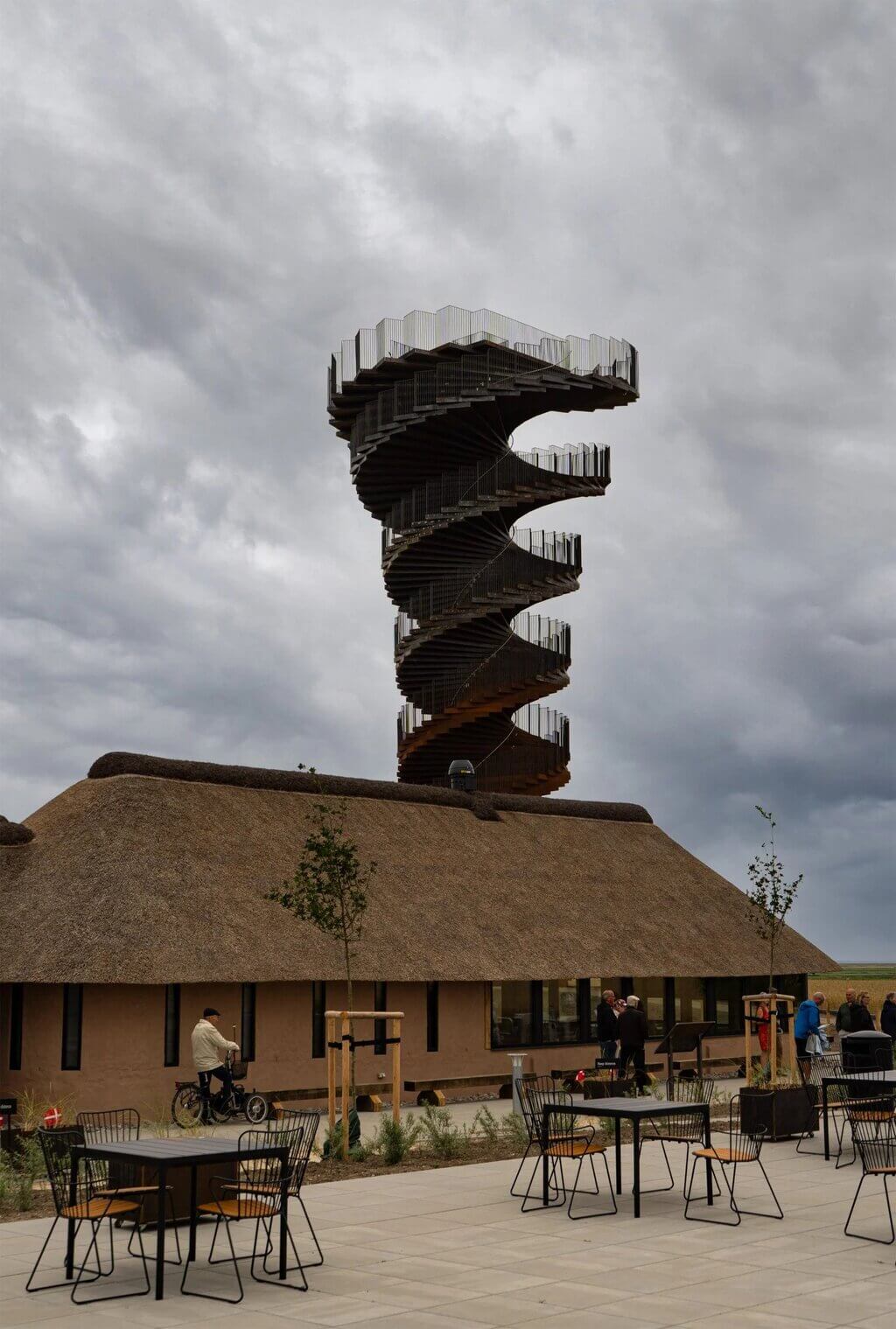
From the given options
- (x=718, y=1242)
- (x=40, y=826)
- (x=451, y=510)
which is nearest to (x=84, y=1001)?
(x=40, y=826)

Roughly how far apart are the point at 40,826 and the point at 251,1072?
5.63 m

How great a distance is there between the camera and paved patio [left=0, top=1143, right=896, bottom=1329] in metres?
9.66

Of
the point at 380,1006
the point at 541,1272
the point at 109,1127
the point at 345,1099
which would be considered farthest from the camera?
the point at 380,1006

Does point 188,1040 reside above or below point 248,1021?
below

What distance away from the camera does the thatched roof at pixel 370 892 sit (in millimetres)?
22750

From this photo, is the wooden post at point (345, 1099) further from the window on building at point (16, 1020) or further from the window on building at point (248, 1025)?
the window on building at point (16, 1020)

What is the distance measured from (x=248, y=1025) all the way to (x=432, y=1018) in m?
3.96

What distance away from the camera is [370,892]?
2695 cm

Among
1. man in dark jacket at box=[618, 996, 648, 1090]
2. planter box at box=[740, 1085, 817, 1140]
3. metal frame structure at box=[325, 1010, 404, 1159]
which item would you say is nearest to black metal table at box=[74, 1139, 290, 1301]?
metal frame structure at box=[325, 1010, 404, 1159]

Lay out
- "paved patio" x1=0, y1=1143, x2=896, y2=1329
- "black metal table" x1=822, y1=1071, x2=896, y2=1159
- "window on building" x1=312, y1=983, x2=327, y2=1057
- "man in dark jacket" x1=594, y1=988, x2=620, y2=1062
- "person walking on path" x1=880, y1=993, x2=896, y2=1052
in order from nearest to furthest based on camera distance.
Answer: "paved patio" x1=0, y1=1143, x2=896, y2=1329
"black metal table" x1=822, y1=1071, x2=896, y2=1159
"window on building" x1=312, y1=983, x2=327, y2=1057
"person walking on path" x1=880, y1=993, x2=896, y2=1052
"man in dark jacket" x1=594, y1=988, x2=620, y2=1062

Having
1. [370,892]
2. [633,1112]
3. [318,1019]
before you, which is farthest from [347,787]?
[633,1112]

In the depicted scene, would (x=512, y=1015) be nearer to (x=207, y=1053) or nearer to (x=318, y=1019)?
(x=318, y=1019)

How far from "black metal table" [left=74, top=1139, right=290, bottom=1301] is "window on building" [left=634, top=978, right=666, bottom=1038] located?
2040 centimetres

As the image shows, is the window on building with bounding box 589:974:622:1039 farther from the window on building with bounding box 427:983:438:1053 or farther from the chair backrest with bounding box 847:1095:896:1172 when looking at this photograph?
the chair backrest with bounding box 847:1095:896:1172
